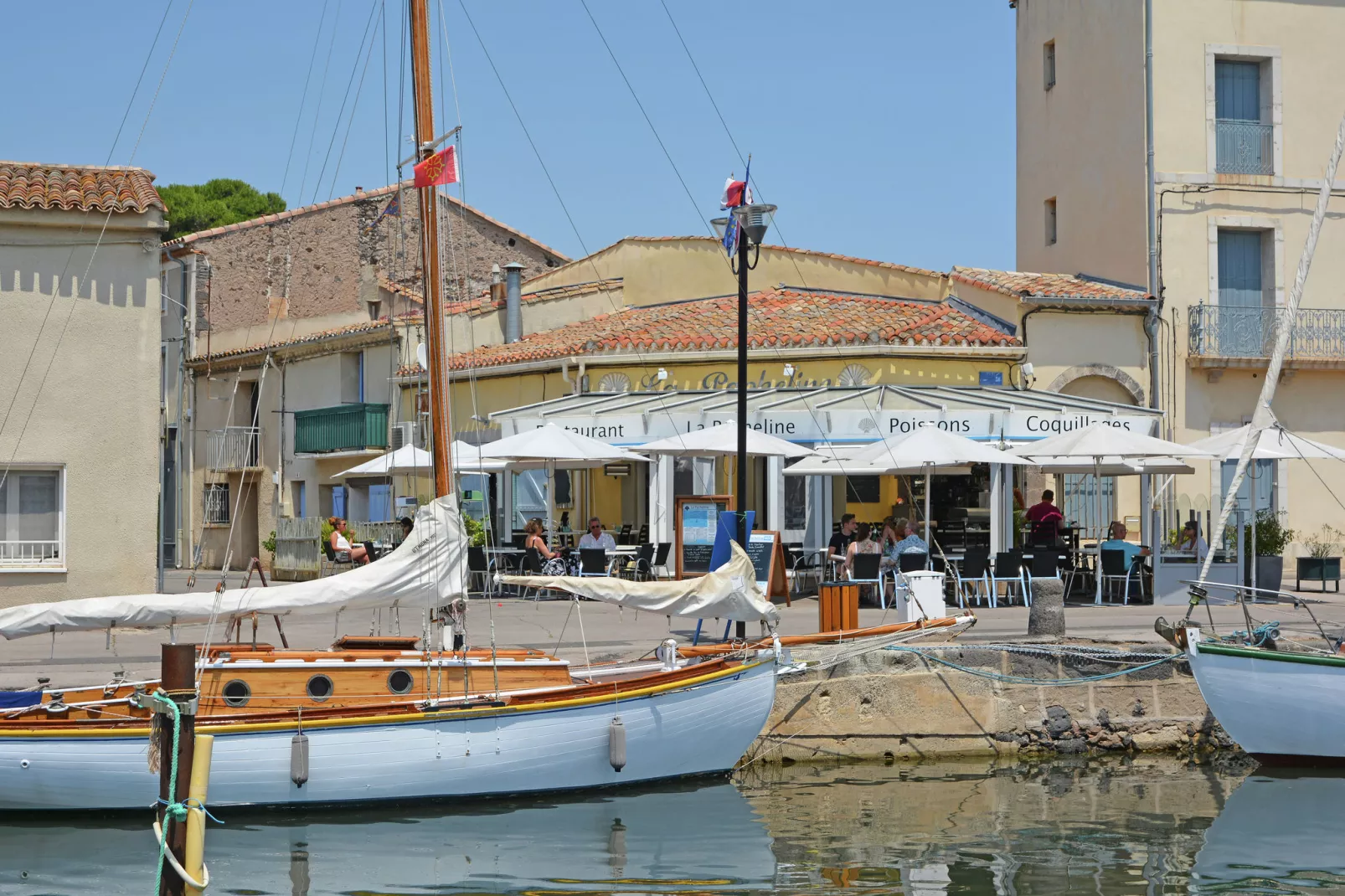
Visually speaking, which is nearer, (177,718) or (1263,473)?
(177,718)

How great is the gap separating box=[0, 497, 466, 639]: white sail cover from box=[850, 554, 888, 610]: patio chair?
7.19 meters

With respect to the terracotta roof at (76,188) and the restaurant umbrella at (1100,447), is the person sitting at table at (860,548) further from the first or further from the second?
the terracotta roof at (76,188)

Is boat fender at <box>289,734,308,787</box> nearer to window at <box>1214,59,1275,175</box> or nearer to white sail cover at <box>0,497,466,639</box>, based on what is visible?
white sail cover at <box>0,497,466,639</box>

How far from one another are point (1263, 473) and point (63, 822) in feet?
66.6

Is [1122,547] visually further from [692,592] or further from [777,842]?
[777,842]

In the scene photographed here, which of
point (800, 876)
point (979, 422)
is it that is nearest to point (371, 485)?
point (979, 422)

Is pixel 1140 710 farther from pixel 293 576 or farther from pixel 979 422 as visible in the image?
pixel 293 576

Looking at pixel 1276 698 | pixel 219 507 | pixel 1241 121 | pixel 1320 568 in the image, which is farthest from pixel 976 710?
pixel 219 507

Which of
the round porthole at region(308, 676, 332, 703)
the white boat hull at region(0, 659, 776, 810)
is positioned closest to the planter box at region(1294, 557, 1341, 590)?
the white boat hull at region(0, 659, 776, 810)

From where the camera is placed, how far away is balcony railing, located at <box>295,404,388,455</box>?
106 ft

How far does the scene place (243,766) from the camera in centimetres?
1180

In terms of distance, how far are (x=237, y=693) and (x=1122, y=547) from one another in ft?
39.6

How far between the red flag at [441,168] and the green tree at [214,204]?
4102cm

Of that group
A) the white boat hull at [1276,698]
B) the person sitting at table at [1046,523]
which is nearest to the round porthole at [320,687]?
the white boat hull at [1276,698]
